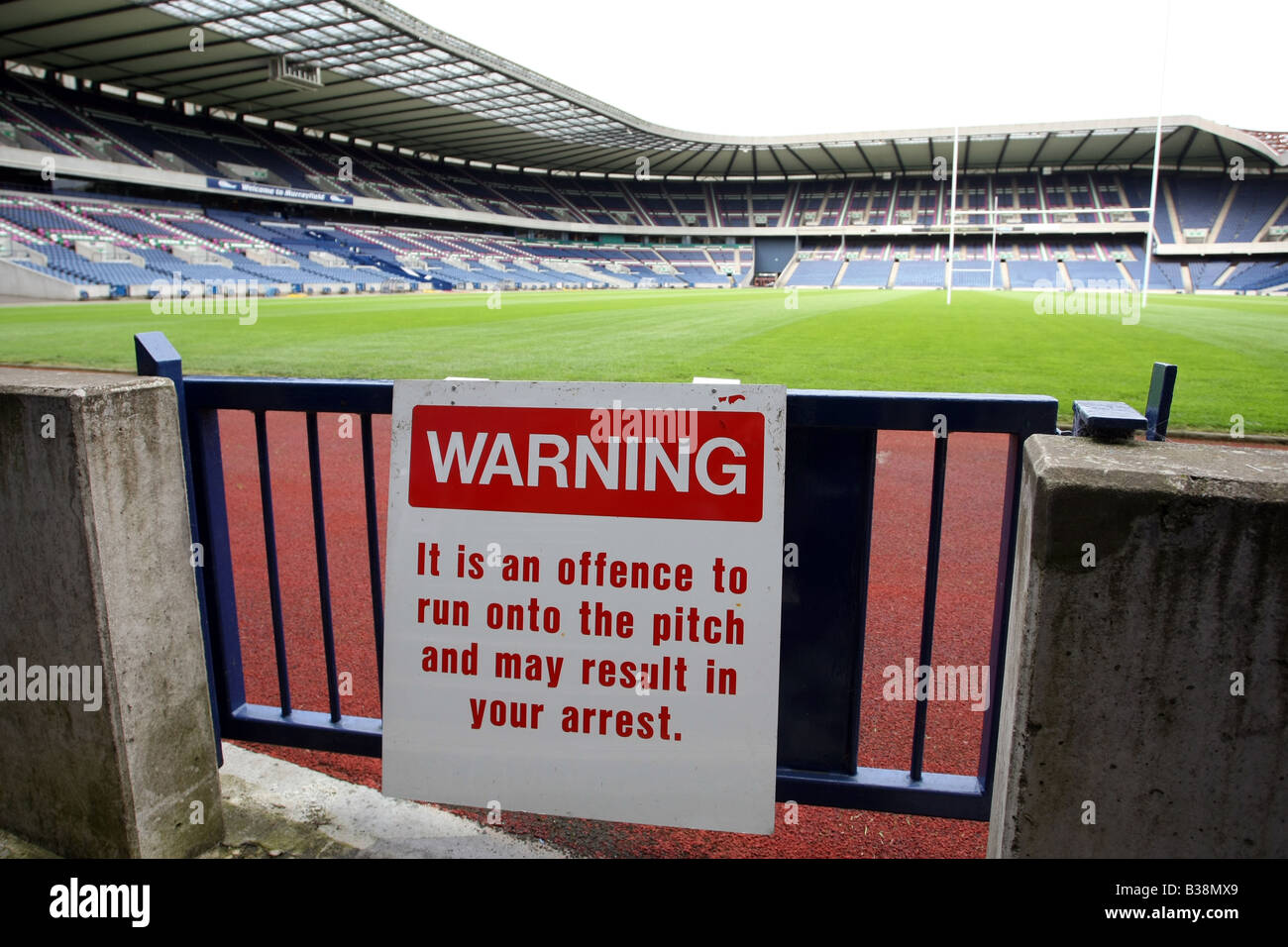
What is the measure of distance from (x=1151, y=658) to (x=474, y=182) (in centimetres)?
8054

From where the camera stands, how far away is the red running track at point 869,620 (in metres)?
2.53

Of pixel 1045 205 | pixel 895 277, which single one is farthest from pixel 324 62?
pixel 1045 205

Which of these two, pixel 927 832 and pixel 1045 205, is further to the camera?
pixel 1045 205

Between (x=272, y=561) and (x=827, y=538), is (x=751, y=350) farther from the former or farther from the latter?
(x=827, y=538)

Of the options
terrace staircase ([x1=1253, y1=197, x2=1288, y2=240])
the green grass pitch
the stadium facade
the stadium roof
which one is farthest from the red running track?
terrace staircase ([x1=1253, y1=197, x2=1288, y2=240])

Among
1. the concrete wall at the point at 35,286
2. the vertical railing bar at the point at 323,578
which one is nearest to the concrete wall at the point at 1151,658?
the vertical railing bar at the point at 323,578

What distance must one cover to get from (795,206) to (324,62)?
53514 millimetres

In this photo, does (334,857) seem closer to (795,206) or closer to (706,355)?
(706,355)

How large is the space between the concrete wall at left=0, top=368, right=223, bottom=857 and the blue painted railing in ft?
0.99

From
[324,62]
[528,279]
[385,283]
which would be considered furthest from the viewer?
[528,279]

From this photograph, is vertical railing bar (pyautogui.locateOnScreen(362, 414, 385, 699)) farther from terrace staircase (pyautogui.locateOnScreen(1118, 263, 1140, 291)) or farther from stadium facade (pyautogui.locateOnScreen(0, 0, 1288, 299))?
terrace staircase (pyautogui.locateOnScreen(1118, 263, 1140, 291))

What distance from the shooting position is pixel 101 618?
6.93ft

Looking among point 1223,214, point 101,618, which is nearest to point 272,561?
point 101,618
